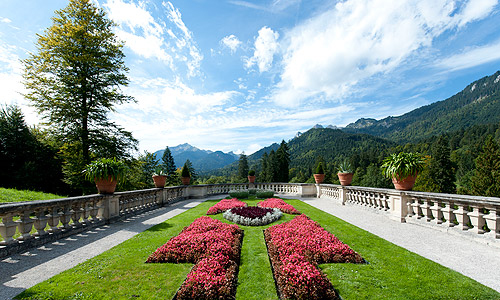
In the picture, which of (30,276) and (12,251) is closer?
(30,276)

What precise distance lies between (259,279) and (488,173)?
165ft

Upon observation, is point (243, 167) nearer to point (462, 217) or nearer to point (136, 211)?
point (136, 211)

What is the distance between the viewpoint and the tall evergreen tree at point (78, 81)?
46.6 ft

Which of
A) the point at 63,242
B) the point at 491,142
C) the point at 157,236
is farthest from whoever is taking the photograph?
the point at 491,142

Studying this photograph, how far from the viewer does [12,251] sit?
195 inches

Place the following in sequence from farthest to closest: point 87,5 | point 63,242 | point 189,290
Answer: point 87,5, point 63,242, point 189,290

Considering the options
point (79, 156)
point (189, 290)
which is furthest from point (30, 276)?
point (79, 156)

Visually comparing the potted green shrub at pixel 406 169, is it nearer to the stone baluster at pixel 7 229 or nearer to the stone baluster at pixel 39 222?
the stone baluster at pixel 39 222

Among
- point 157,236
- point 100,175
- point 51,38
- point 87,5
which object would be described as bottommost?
point 157,236

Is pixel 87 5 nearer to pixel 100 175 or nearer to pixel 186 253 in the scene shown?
pixel 100 175

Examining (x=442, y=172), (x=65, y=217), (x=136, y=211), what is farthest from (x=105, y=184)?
(x=442, y=172)

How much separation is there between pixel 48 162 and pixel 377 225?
29268 millimetres

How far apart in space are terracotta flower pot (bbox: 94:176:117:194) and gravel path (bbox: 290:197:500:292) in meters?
9.34

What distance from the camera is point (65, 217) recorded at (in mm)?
Result: 6551
